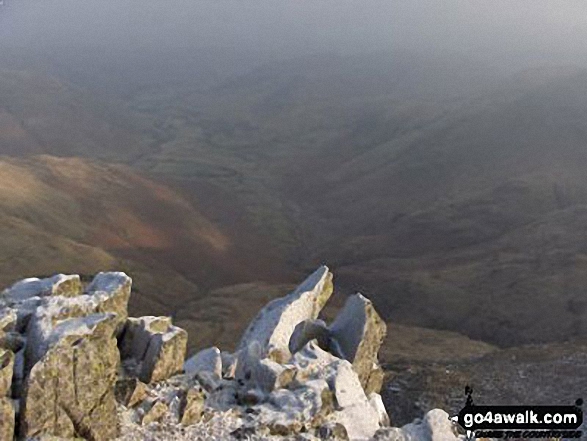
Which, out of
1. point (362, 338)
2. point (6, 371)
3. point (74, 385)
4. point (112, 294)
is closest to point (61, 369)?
point (74, 385)

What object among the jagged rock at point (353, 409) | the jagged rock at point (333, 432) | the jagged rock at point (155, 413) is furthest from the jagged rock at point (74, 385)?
the jagged rock at point (353, 409)

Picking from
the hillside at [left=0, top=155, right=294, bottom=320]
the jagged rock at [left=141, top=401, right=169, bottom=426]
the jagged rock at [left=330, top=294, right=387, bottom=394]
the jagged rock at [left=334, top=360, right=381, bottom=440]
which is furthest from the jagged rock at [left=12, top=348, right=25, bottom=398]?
the hillside at [left=0, top=155, right=294, bottom=320]

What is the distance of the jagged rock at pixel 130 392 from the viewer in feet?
90.9

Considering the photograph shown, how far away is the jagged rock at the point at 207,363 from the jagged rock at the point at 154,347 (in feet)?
6.16

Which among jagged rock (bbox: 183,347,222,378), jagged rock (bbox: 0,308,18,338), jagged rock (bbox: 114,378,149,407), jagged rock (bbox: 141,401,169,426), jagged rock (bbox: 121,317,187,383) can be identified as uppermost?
jagged rock (bbox: 0,308,18,338)

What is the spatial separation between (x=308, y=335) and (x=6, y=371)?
1498 cm

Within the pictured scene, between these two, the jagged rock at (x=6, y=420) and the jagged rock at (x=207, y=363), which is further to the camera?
the jagged rock at (x=207, y=363)

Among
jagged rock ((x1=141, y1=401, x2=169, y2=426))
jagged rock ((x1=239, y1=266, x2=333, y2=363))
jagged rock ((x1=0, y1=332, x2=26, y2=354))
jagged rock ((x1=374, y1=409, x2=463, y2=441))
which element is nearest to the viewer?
jagged rock ((x1=0, y1=332, x2=26, y2=354))

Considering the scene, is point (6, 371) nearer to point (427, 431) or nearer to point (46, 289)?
point (46, 289)

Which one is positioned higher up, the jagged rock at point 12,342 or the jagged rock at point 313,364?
the jagged rock at point 12,342

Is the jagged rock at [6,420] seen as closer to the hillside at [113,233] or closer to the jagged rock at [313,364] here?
the jagged rock at [313,364]

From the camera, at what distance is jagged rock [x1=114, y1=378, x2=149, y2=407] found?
27703 millimetres
